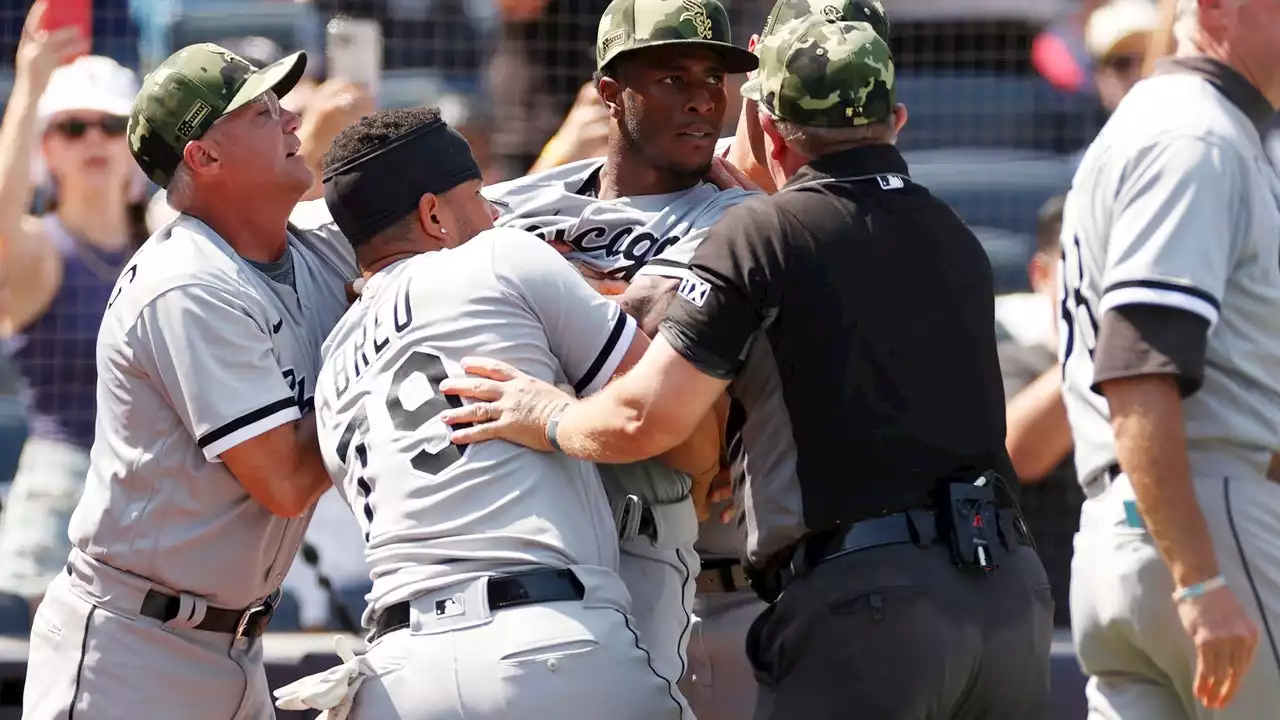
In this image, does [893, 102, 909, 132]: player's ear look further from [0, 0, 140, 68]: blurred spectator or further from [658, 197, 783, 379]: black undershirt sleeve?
[0, 0, 140, 68]: blurred spectator

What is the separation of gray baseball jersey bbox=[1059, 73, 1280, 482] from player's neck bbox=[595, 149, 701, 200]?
2.99 ft

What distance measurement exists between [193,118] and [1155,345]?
1861 mm

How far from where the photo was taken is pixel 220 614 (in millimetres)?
3438

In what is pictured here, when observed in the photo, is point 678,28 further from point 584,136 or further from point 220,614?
point 584,136

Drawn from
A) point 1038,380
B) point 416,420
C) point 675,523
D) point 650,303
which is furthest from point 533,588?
point 1038,380

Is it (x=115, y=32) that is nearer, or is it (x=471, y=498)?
(x=471, y=498)

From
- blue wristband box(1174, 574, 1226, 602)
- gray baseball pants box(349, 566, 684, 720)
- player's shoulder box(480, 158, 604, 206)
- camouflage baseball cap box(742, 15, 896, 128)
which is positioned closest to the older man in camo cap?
player's shoulder box(480, 158, 604, 206)

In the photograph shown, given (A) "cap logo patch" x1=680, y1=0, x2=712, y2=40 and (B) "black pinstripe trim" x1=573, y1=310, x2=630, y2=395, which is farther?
(A) "cap logo patch" x1=680, y1=0, x2=712, y2=40

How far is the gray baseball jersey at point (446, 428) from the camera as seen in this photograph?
2773mm

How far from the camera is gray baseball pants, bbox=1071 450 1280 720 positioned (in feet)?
8.79

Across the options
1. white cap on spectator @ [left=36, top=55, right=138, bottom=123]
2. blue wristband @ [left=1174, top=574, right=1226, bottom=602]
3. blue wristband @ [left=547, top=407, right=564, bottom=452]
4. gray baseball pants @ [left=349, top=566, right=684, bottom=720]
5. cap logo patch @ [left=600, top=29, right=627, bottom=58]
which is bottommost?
gray baseball pants @ [left=349, top=566, right=684, bottom=720]

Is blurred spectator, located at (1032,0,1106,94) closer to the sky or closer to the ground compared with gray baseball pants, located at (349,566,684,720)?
closer to the sky

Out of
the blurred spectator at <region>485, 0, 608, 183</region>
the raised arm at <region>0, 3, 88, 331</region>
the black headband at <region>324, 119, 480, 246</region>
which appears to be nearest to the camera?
the black headband at <region>324, 119, 480, 246</region>

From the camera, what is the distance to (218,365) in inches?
127
